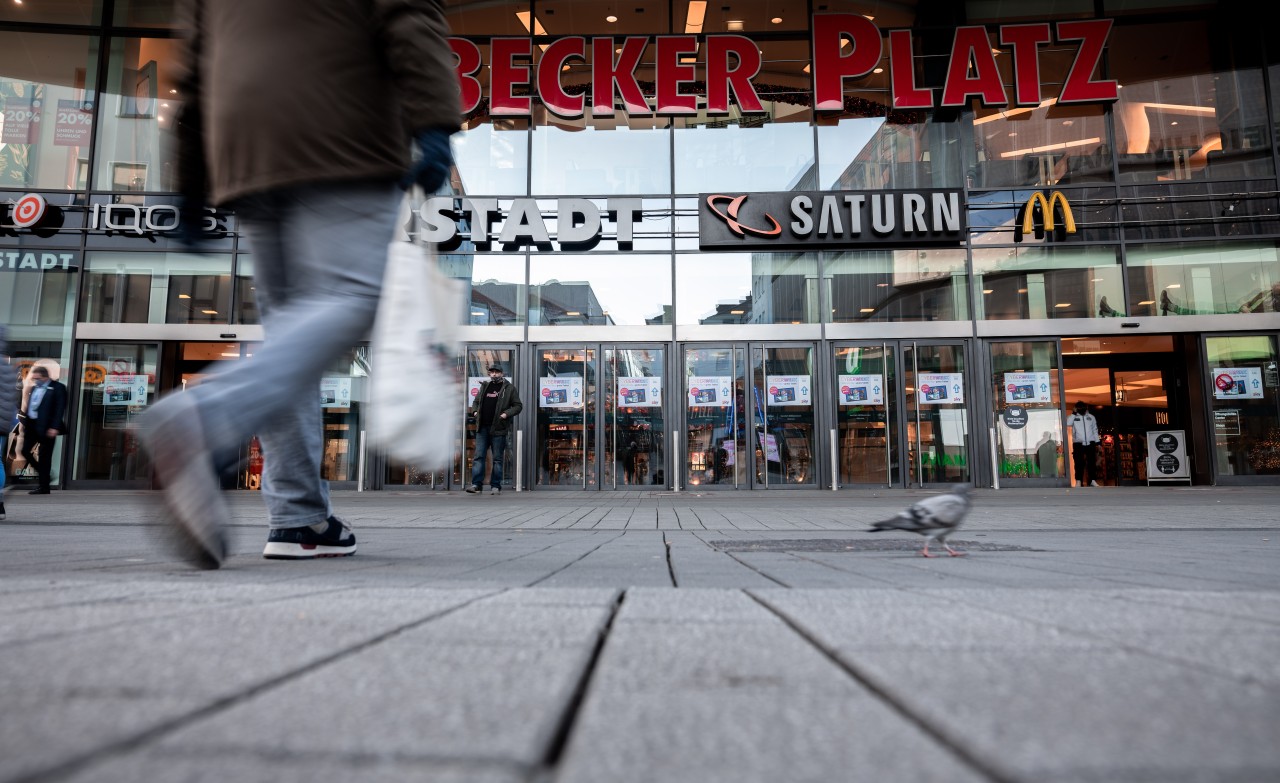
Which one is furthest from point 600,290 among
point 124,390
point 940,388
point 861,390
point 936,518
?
point 936,518

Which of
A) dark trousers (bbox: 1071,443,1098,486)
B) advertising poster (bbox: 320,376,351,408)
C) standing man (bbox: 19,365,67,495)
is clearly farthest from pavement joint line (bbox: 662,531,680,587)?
dark trousers (bbox: 1071,443,1098,486)

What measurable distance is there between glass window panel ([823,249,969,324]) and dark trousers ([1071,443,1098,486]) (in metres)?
4.27

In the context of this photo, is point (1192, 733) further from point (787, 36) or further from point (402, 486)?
point (787, 36)

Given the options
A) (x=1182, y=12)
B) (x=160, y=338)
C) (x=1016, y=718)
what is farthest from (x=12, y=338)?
(x=1182, y=12)

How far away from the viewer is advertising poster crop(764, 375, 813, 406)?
12250 mm

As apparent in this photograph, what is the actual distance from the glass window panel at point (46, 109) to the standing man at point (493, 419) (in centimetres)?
865

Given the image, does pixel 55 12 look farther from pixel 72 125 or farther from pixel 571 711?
pixel 571 711

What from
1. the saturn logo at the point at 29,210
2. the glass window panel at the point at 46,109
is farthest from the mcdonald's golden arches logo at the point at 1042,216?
the saturn logo at the point at 29,210

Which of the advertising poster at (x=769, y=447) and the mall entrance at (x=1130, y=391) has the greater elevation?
the mall entrance at (x=1130, y=391)

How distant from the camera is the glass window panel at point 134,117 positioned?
523 inches

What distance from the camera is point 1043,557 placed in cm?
294

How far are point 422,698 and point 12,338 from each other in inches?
614

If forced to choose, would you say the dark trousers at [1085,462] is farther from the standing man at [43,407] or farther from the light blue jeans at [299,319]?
the standing man at [43,407]

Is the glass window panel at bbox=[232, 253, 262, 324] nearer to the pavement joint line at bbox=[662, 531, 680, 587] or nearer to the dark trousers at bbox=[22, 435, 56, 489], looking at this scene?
the dark trousers at bbox=[22, 435, 56, 489]
